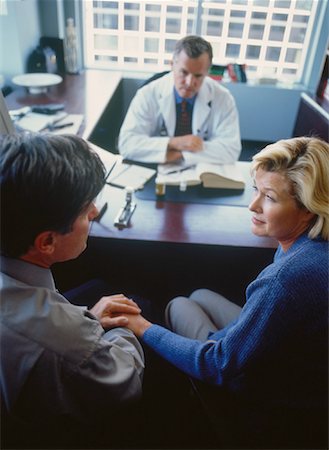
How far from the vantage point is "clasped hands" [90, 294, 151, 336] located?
110cm

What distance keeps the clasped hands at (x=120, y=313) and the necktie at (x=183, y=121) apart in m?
1.45

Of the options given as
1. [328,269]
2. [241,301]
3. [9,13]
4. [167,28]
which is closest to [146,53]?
[167,28]

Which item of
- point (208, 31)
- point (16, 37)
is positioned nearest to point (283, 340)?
point (16, 37)

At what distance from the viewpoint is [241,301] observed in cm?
177

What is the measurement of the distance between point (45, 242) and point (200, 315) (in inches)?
31.5

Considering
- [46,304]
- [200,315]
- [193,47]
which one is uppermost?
[193,47]

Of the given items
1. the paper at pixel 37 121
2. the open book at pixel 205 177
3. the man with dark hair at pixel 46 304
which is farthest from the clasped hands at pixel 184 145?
the man with dark hair at pixel 46 304

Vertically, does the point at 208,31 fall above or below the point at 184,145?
above

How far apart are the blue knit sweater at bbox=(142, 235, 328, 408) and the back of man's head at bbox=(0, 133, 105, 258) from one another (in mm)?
491

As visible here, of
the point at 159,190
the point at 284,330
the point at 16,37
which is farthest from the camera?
the point at 16,37

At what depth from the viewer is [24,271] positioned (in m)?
0.75

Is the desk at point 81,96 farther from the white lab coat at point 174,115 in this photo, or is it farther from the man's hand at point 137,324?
the man's hand at point 137,324

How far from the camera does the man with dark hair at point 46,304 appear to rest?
0.66 metres

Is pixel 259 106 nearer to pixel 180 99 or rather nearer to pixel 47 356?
pixel 180 99
